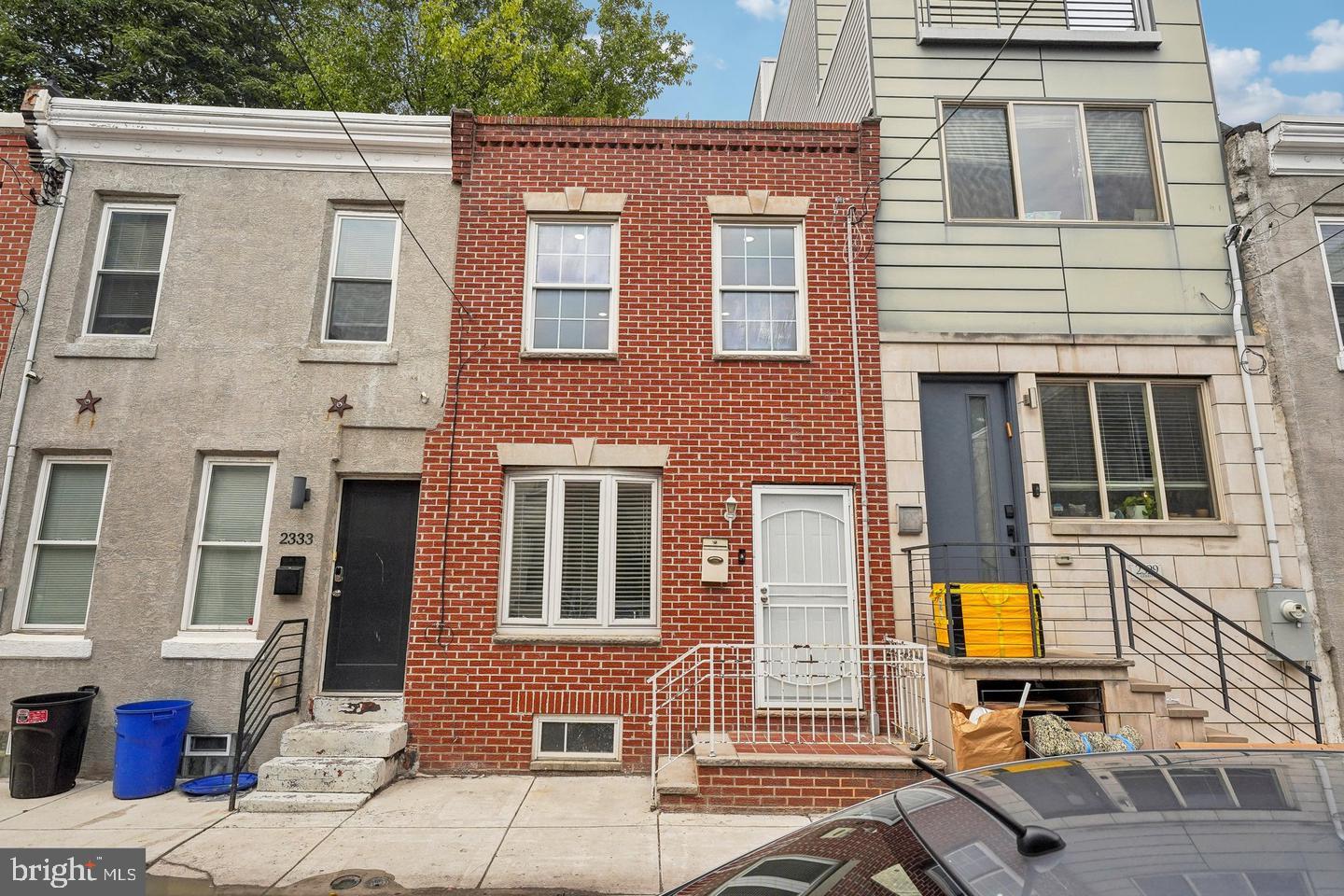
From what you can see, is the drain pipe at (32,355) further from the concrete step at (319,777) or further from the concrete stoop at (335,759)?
the concrete step at (319,777)

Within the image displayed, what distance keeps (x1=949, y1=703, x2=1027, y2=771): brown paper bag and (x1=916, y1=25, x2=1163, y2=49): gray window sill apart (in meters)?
7.75

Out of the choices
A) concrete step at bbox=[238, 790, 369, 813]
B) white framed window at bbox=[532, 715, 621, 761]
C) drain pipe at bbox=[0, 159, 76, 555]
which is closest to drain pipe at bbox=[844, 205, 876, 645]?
white framed window at bbox=[532, 715, 621, 761]

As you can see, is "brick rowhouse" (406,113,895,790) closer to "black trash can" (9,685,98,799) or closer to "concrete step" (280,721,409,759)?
"concrete step" (280,721,409,759)

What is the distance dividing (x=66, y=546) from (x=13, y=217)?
3884 mm

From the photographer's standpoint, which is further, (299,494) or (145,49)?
(145,49)

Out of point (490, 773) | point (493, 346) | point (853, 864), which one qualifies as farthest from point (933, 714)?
point (493, 346)

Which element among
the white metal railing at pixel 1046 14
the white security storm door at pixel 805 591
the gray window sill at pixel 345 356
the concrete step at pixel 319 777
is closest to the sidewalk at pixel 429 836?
the concrete step at pixel 319 777

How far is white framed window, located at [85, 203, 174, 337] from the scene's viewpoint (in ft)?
25.2

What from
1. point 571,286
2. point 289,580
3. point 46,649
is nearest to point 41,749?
point 46,649

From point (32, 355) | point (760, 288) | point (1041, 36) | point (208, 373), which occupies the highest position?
point (1041, 36)

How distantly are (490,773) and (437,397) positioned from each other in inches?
153

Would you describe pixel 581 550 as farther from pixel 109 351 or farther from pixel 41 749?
pixel 109 351

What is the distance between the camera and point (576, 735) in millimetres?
6805

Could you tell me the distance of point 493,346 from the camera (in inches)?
297
